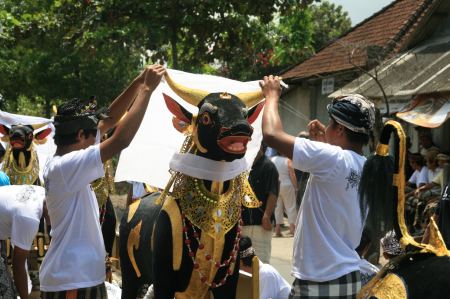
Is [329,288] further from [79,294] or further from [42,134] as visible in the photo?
[42,134]

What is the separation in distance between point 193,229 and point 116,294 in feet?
5.83

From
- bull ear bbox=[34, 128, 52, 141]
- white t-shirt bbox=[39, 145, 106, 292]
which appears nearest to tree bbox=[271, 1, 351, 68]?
bull ear bbox=[34, 128, 52, 141]

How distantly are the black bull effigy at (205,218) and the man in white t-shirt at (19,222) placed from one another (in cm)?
91

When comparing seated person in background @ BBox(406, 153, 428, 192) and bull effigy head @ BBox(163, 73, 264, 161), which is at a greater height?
bull effigy head @ BBox(163, 73, 264, 161)

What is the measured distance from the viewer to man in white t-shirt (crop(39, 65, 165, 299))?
3992 mm

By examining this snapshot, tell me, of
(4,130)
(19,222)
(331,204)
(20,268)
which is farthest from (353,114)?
(4,130)

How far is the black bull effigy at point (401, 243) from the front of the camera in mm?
2536

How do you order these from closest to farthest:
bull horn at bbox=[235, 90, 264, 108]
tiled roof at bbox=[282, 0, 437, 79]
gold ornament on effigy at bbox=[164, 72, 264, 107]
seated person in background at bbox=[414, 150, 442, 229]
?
gold ornament on effigy at bbox=[164, 72, 264, 107] → bull horn at bbox=[235, 90, 264, 108] → seated person in background at bbox=[414, 150, 442, 229] → tiled roof at bbox=[282, 0, 437, 79]

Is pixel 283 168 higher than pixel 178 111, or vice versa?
pixel 178 111

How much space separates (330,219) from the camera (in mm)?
3898

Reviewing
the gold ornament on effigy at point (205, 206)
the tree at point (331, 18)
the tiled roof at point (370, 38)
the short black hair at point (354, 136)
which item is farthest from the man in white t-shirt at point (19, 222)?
the tree at point (331, 18)

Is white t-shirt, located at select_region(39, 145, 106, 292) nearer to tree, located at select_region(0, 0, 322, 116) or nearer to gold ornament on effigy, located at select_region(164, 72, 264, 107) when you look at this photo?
gold ornament on effigy, located at select_region(164, 72, 264, 107)

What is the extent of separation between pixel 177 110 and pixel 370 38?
1295 cm

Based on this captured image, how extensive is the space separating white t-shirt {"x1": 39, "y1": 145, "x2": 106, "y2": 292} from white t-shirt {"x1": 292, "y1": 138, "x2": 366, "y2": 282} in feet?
3.86
